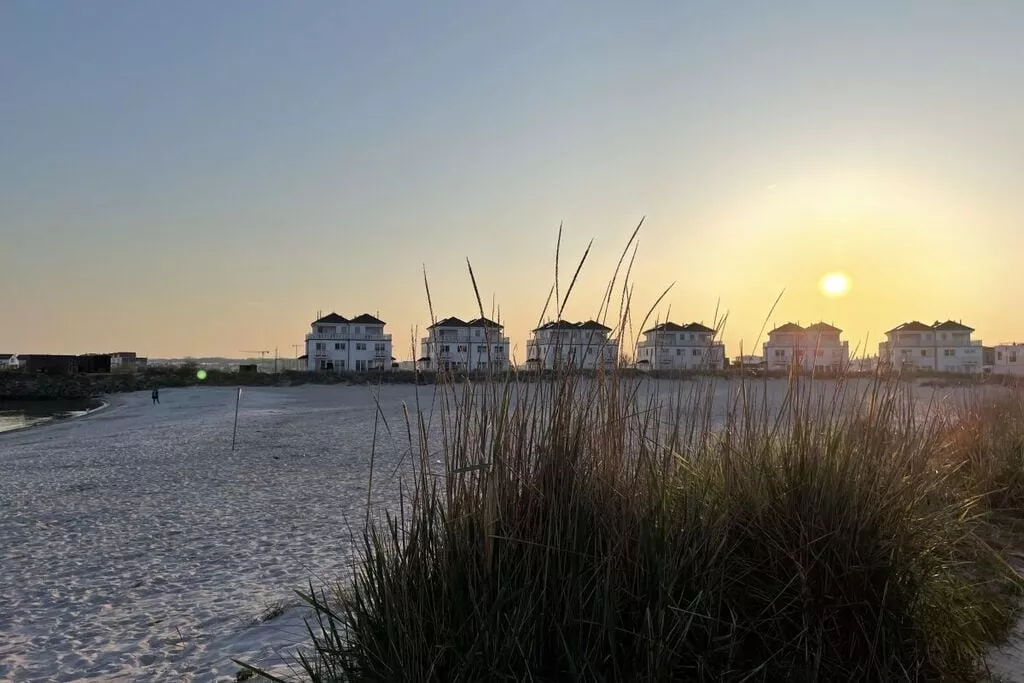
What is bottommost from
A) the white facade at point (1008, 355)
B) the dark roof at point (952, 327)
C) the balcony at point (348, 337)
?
the white facade at point (1008, 355)

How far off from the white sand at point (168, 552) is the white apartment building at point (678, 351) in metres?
1.56

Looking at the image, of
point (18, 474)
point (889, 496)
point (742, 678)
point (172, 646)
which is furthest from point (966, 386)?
point (18, 474)

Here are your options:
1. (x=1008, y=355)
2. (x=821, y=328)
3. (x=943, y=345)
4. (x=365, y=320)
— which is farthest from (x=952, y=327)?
(x=821, y=328)

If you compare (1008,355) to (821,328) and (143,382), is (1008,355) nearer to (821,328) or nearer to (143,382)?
(821,328)

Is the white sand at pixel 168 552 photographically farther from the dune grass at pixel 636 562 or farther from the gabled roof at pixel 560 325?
the gabled roof at pixel 560 325

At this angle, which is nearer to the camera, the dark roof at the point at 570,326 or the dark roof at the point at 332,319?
the dark roof at the point at 570,326

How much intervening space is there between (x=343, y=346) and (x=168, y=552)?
201ft

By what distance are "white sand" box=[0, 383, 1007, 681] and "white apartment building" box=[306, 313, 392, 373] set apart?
51.1 metres

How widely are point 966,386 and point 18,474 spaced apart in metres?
14.6

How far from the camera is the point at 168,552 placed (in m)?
5.95

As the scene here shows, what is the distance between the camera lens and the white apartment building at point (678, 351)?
3600 millimetres

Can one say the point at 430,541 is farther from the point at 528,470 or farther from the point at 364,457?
the point at 364,457

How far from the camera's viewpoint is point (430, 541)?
2.39 meters

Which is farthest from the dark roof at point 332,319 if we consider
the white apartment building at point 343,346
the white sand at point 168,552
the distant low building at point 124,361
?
the white sand at point 168,552
